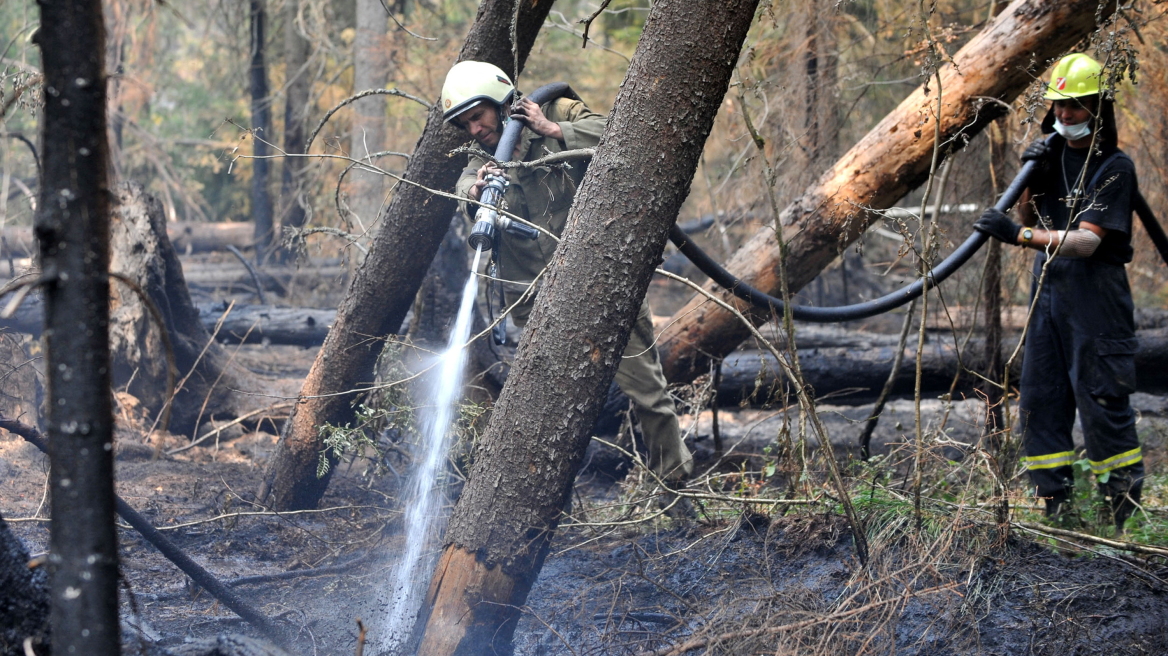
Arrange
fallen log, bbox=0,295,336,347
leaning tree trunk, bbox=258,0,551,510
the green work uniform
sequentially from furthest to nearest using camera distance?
fallen log, bbox=0,295,336,347
the green work uniform
leaning tree trunk, bbox=258,0,551,510

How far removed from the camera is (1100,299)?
3.69 m

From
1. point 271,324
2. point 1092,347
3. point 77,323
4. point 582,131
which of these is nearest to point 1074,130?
point 1092,347

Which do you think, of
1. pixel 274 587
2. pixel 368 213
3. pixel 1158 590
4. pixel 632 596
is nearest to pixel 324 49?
pixel 368 213

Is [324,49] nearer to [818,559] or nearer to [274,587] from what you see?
[274,587]

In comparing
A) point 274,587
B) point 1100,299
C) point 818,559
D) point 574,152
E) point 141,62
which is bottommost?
point 274,587

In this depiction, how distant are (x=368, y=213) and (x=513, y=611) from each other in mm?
7962

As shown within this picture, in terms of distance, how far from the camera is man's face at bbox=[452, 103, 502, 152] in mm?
3760

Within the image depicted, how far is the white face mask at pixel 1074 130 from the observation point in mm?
3742

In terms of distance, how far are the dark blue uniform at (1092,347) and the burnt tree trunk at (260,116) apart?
1052cm

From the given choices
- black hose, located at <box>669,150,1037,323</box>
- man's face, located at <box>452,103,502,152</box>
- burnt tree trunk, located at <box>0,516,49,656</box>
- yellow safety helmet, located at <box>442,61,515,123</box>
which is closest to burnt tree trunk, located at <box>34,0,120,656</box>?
burnt tree trunk, located at <box>0,516,49,656</box>

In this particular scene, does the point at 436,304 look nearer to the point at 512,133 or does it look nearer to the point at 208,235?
the point at 512,133

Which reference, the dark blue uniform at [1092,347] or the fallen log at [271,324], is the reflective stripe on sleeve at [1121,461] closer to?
the dark blue uniform at [1092,347]

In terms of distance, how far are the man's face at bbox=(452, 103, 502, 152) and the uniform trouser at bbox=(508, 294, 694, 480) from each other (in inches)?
46.9

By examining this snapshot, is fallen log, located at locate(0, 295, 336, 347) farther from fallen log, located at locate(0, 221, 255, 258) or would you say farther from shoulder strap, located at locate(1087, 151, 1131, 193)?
shoulder strap, located at locate(1087, 151, 1131, 193)
